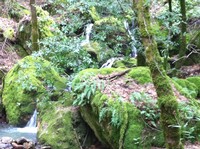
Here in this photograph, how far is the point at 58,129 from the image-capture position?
714cm

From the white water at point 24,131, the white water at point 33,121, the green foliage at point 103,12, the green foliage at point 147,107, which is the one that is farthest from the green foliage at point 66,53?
the green foliage at point 147,107

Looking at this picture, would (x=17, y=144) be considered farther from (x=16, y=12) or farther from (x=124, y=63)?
(x=16, y=12)

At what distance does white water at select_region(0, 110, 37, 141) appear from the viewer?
794cm

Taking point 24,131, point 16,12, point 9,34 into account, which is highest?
point 16,12

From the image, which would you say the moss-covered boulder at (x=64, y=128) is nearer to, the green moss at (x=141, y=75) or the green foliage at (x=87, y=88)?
the green foliage at (x=87, y=88)

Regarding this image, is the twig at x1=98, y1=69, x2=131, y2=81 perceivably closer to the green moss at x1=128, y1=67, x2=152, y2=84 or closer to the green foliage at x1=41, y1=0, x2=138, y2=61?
the green moss at x1=128, y1=67, x2=152, y2=84

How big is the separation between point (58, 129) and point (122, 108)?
7.48 ft

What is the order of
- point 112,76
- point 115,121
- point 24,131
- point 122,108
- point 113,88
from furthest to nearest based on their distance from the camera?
point 24,131 < point 112,76 < point 113,88 < point 122,108 < point 115,121

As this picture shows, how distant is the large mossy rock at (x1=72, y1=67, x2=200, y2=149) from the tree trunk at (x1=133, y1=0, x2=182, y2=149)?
86 centimetres

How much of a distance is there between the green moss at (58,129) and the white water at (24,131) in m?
0.53

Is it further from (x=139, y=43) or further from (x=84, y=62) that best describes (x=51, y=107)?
(x=139, y=43)

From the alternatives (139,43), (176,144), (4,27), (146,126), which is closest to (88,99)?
(146,126)

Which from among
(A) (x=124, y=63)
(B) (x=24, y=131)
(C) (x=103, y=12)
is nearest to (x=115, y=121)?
(C) (x=103, y=12)

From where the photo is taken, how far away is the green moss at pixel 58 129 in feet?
22.4
